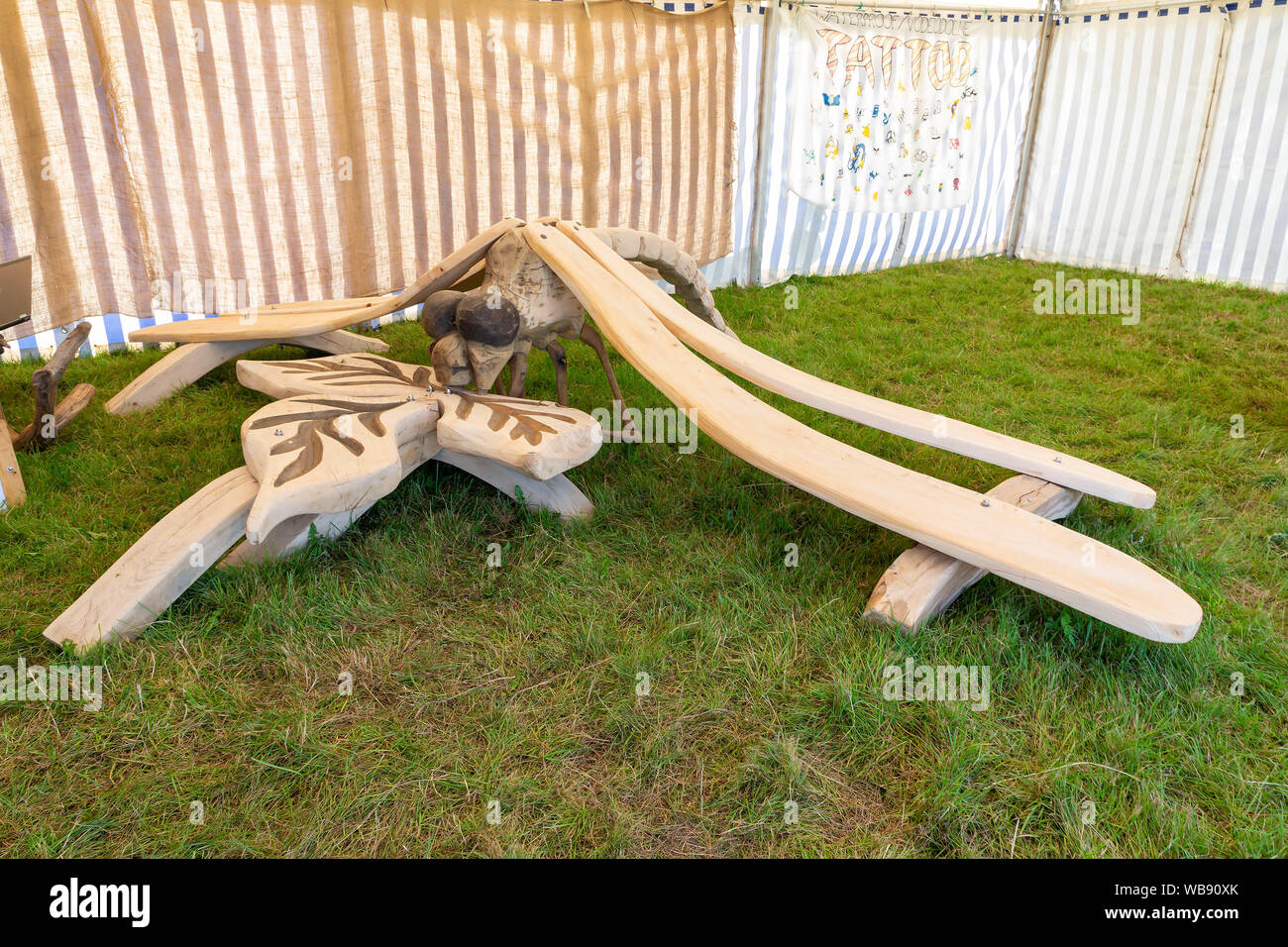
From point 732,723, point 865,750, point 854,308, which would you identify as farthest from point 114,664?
point 854,308

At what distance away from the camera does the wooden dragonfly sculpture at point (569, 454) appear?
6.19 ft

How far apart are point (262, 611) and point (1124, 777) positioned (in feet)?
6.83

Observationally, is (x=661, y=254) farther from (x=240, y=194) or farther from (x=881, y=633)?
(x=240, y=194)

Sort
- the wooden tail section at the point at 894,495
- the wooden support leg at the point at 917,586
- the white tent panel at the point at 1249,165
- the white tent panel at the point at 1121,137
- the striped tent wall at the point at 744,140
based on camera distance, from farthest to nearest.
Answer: the white tent panel at the point at 1121,137, the white tent panel at the point at 1249,165, the striped tent wall at the point at 744,140, the wooden support leg at the point at 917,586, the wooden tail section at the point at 894,495

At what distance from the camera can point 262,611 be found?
210cm

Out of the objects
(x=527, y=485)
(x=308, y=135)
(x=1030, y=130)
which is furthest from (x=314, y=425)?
(x=1030, y=130)

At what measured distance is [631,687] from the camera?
1900 mm

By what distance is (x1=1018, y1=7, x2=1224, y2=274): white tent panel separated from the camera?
6527mm

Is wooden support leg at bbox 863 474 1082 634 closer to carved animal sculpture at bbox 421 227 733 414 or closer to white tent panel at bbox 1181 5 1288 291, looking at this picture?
carved animal sculpture at bbox 421 227 733 414

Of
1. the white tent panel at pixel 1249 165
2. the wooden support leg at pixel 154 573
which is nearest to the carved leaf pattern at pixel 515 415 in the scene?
the wooden support leg at pixel 154 573

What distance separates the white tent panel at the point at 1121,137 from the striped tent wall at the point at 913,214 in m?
0.31

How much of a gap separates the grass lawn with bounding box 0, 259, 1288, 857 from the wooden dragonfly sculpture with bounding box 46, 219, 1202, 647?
15cm

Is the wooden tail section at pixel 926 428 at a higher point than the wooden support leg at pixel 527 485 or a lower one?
higher

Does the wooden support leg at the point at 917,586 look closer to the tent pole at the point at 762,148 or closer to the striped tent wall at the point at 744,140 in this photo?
the striped tent wall at the point at 744,140
